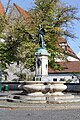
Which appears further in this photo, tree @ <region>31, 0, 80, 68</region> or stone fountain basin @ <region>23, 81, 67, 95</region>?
tree @ <region>31, 0, 80, 68</region>

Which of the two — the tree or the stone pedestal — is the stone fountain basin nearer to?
the stone pedestal

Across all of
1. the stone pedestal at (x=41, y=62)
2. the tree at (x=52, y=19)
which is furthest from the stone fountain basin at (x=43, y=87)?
the tree at (x=52, y=19)

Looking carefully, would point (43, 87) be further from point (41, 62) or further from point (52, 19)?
point (52, 19)

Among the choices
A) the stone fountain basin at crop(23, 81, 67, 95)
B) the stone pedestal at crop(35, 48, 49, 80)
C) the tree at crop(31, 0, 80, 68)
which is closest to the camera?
the stone fountain basin at crop(23, 81, 67, 95)

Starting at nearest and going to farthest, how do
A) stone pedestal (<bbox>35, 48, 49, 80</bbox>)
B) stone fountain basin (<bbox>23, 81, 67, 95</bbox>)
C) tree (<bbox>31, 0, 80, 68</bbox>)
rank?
stone fountain basin (<bbox>23, 81, 67, 95</bbox>) < stone pedestal (<bbox>35, 48, 49, 80</bbox>) < tree (<bbox>31, 0, 80, 68</bbox>)

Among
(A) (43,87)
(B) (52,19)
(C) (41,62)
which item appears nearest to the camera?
(A) (43,87)

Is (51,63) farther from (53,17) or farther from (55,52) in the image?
(53,17)

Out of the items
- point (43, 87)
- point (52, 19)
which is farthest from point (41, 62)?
point (52, 19)

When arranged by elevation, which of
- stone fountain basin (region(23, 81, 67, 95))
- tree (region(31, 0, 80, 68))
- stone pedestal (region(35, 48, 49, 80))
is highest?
tree (region(31, 0, 80, 68))

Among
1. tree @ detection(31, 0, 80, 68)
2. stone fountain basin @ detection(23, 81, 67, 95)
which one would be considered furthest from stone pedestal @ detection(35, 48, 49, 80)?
tree @ detection(31, 0, 80, 68)

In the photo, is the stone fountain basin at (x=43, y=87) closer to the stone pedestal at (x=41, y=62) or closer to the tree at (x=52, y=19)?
the stone pedestal at (x=41, y=62)

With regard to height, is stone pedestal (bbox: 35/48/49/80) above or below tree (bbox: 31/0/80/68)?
below

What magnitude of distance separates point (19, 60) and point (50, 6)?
272 inches

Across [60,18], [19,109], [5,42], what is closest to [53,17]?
[60,18]
